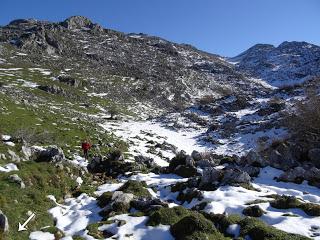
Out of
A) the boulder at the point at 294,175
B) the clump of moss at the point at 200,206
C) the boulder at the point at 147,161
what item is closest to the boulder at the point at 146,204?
the clump of moss at the point at 200,206

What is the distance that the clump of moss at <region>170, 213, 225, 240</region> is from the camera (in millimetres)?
17203

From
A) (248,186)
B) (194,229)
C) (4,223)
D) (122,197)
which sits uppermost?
(4,223)

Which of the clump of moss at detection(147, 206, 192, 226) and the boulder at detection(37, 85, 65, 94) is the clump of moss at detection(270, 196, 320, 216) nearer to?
the clump of moss at detection(147, 206, 192, 226)

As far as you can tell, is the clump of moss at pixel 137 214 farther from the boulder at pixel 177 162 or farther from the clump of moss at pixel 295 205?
the boulder at pixel 177 162

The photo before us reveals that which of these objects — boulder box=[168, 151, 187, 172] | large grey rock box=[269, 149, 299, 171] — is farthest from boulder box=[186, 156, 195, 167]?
large grey rock box=[269, 149, 299, 171]

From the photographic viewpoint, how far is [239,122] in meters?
82.9

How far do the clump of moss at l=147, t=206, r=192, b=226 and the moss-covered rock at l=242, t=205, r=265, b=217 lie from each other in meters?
2.76

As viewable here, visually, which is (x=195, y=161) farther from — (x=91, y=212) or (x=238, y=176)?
(x=91, y=212)

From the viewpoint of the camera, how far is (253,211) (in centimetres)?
2006

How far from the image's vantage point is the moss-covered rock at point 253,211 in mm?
19891

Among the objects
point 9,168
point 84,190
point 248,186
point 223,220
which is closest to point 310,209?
point 223,220

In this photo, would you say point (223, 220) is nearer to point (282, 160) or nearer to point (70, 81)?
point (282, 160)

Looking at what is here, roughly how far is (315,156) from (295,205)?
9.54 metres

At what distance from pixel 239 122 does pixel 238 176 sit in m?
58.5
